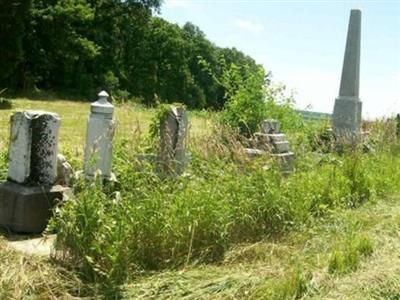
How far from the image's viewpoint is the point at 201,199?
510 cm

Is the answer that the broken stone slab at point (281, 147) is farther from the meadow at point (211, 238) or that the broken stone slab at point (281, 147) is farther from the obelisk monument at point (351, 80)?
the obelisk monument at point (351, 80)

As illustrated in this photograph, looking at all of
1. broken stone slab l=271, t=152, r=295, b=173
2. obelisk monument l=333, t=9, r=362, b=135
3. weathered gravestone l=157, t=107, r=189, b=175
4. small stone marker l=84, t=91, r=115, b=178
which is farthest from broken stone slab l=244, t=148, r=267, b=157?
obelisk monument l=333, t=9, r=362, b=135

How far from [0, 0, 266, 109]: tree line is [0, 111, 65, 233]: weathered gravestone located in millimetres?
5434

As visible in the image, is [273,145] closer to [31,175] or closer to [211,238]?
[211,238]

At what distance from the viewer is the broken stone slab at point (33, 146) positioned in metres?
5.22

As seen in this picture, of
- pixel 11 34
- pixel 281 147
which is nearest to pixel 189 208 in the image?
pixel 281 147

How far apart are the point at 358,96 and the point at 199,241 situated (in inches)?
346

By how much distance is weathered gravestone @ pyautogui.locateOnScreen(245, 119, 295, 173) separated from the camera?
23.8 ft

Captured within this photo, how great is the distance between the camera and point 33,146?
207 inches

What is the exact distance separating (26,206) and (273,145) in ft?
13.2

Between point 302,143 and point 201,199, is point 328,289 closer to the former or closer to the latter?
point 201,199

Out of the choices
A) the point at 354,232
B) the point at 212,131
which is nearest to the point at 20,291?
the point at 354,232

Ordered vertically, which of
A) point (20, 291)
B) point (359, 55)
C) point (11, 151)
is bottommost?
point (20, 291)

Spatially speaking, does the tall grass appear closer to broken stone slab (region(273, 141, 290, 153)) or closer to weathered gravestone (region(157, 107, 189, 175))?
weathered gravestone (region(157, 107, 189, 175))
